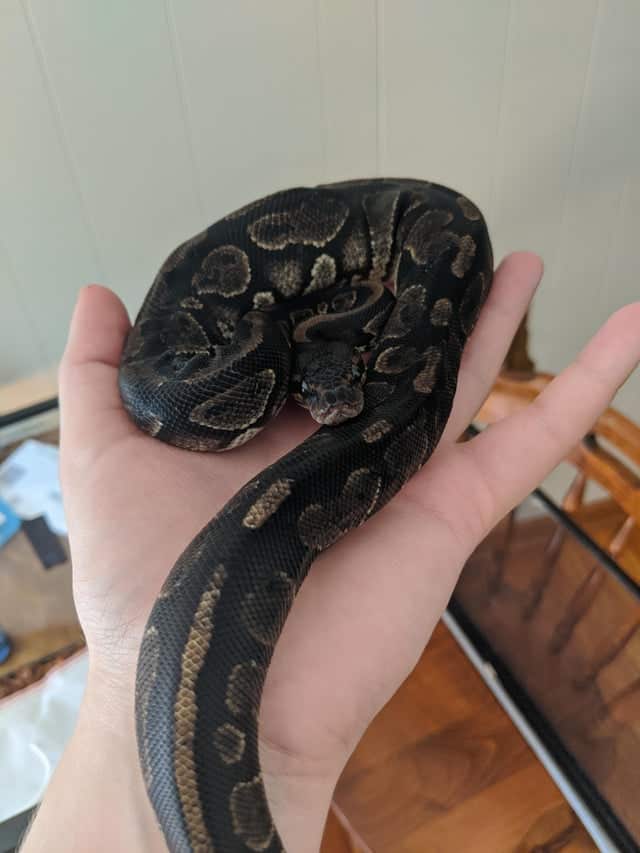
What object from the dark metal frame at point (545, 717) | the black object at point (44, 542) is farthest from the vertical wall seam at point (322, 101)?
the black object at point (44, 542)

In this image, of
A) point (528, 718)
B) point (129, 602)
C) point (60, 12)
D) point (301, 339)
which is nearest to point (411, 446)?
point (301, 339)

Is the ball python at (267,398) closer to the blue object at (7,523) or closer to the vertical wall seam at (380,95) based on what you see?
the vertical wall seam at (380,95)

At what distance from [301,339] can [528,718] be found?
1.31 meters

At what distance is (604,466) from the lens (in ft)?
7.52

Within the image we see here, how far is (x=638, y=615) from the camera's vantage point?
2.21 metres

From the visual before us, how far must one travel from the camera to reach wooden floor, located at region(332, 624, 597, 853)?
1726mm

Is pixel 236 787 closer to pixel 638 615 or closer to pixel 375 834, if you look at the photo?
pixel 375 834

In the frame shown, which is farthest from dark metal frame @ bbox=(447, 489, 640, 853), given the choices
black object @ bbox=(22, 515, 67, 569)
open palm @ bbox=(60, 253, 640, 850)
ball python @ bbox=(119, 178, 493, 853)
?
Result: black object @ bbox=(22, 515, 67, 569)

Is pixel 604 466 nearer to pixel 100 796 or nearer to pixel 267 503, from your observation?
pixel 267 503

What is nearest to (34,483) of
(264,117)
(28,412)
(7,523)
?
(7,523)

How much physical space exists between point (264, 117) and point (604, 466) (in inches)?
71.6

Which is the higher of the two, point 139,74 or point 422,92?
point 139,74

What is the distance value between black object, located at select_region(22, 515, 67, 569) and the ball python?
2.77ft

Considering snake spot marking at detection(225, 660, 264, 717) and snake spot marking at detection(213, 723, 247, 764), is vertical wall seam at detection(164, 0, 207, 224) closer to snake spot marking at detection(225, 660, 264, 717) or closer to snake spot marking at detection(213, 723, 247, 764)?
snake spot marking at detection(225, 660, 264, 717)
